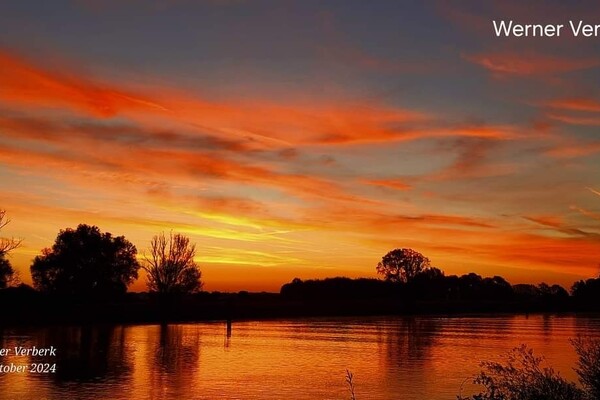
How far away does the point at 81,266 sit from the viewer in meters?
104

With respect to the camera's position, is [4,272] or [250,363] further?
[4,272]

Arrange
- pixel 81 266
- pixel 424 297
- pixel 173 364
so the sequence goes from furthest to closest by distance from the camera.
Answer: pixel 424 297, pixel 81 266, pixel 173 364

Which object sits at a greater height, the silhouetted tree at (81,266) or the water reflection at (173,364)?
the silhouetted tree at (81,266)

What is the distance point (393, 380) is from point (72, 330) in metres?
37.5

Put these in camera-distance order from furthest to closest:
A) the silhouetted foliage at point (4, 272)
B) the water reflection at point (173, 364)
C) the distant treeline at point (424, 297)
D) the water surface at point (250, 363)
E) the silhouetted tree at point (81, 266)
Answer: the distant treeline at point (424, 297)
the silhouetted tree at point (81, 266)
the silhouetted foliage at point (4, 272)
the water reflection at point (173, 364)
the water surface at point (250, 363)

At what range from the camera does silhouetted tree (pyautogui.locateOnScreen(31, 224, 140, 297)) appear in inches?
4063

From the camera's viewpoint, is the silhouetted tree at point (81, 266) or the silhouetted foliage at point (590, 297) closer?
the silhouetted tree at point (81, 266)

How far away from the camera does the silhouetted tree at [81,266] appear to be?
103 m

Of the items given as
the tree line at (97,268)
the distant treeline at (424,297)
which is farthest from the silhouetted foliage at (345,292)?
the tree line at (97,268)

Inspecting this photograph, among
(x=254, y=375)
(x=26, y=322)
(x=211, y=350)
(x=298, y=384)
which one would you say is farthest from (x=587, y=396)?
(x=26, y=322)

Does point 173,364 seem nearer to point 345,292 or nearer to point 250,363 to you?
point 250,363

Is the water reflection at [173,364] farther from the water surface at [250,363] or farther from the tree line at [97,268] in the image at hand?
the tree line at [97,268]

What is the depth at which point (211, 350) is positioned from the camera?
Answer: 1758 inches

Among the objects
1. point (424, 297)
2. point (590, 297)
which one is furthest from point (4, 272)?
point (590, 297)
